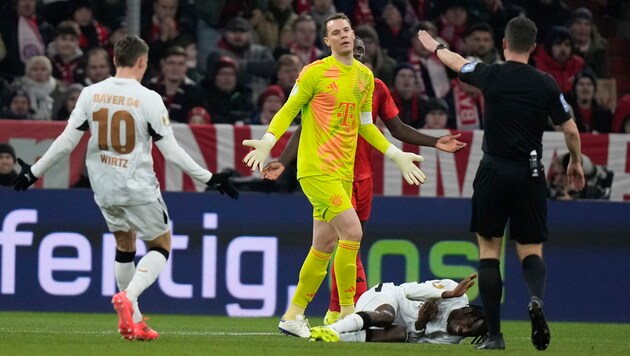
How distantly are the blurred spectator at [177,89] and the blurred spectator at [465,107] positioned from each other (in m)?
2.92

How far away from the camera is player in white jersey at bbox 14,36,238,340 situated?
9.30 metres

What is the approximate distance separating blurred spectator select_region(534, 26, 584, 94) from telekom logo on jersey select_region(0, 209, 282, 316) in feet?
16.5

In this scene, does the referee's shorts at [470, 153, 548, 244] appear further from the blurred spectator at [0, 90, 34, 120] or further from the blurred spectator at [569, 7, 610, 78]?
the blurred spectator at [569, 7, 610, 78]

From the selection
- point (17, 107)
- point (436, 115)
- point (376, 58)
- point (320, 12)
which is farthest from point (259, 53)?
point (17, 107)

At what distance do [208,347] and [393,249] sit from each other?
499 centimetres

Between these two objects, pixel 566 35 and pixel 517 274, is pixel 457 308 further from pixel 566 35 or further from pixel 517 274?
pixel 566 35

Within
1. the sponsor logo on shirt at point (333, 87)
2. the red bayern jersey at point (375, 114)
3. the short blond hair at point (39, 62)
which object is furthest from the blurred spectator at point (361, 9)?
the sponsor logo on shirt at point (333, 87)

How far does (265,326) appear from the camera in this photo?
39.8ft

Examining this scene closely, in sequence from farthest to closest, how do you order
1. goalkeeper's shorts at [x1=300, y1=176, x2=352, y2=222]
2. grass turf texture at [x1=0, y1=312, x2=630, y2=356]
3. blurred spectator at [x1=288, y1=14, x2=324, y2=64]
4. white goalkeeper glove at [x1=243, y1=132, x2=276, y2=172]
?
1. blurred spectator at [x1=288, y1=14, x2=324, y2=64]
2. goalkeeper's shorts at [x1=300, y1=176, x2=352, y2=222]
3. white goalkeeper glove at [x1=243, y1=132, x2=276, y2=172]
4. grass turf texture at [x1=0, y1=312, x2=630, y2=356]

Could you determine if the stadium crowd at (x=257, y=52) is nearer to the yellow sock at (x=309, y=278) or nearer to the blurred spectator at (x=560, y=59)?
the blurred spectator at (x=560, y=59)

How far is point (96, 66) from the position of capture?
15297 mm

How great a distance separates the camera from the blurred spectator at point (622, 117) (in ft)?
51.8

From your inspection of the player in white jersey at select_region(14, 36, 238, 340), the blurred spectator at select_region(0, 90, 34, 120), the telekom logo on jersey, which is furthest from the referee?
the blurred spectator at select_region(0, 90, 34, 120)

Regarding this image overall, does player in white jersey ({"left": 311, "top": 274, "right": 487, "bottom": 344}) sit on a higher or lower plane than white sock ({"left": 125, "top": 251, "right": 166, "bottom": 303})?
lower
